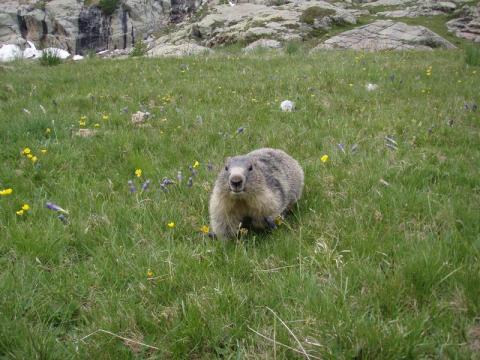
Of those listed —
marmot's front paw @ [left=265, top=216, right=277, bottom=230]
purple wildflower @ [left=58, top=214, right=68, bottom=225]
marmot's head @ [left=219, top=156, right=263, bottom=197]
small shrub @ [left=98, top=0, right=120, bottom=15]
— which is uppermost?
marmot's head @ [left=219, top=156, right=263, bottom=197]

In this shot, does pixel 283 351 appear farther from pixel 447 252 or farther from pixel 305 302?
pixel 447 252

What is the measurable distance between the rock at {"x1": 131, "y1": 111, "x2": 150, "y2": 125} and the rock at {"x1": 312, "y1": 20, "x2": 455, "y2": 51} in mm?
19594

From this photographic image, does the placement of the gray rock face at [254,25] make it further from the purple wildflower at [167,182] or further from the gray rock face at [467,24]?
the purple wildflower at [167,182]

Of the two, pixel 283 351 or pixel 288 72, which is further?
pixel 288 72

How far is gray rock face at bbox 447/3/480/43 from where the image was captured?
36.6 metres

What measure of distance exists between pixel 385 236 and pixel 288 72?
8.94 metres

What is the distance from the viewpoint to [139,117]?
328 inches

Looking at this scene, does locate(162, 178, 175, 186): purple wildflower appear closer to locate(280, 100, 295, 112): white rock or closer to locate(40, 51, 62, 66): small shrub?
locate(280, 100, 295, 112): white rock

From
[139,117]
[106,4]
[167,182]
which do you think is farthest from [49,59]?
[106,4]

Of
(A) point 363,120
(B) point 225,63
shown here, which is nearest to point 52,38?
(B) point 225,63

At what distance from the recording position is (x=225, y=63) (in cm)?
1373

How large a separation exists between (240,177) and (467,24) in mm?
43229

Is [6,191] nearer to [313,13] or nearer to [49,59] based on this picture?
[49,59]

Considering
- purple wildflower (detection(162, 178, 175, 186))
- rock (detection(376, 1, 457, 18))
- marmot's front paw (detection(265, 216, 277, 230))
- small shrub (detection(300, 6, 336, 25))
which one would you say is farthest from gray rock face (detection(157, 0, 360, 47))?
marmot's front paw (detection(265, 216, 277, 230))
